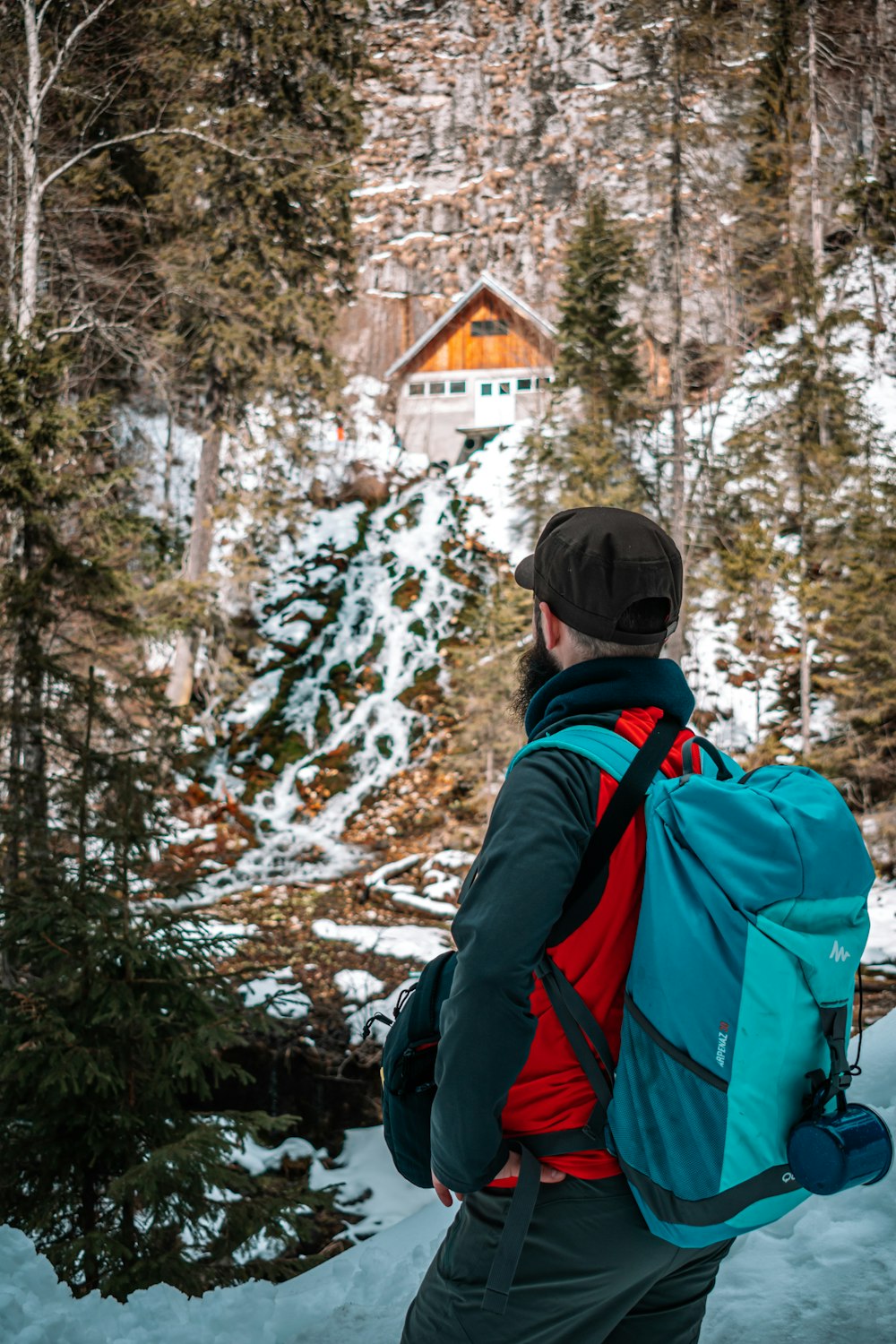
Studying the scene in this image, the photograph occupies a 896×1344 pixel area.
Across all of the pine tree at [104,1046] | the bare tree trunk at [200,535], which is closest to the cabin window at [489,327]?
the bare tree trunk at [200,535]

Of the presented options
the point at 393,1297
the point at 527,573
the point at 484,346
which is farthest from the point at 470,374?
the point at 527,573

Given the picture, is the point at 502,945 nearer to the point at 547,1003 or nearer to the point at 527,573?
the point at 547,1003

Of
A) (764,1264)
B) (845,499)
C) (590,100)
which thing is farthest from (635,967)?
(590,100)

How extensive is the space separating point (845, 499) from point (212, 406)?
33.9 feet

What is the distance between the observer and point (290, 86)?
15.9m

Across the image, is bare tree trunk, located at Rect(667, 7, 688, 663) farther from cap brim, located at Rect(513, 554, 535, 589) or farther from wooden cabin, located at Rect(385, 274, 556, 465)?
cap brim, located at Rect(513, 554, 535, 589)

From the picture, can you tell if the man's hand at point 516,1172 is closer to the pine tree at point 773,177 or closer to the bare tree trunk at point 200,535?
the pine tree at point 773,177

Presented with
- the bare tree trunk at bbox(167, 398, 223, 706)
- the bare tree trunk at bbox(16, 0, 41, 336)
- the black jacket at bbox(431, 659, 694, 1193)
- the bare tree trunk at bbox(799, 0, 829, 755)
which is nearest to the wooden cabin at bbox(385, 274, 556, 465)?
the bare tree trunk at bbox(167, 398, 223, 706)

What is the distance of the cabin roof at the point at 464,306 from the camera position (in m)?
18.0

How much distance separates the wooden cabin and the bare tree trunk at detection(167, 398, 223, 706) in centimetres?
466

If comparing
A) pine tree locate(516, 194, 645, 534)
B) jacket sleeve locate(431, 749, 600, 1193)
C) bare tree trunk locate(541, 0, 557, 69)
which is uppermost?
bare tree trunk locate(541, 0, 557, 69)

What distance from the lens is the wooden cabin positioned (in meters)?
18.8

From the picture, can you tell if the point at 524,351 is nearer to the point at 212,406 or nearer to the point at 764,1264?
the point at 212,406

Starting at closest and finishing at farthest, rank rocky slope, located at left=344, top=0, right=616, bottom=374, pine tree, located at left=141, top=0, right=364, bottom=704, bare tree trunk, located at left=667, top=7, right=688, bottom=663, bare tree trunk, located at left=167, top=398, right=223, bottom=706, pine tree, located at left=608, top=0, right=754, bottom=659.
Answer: bare tree trunk, located at left=667, top=7, right=688, bottom=663 → pine tree, located at left=608, top=0, right=754, bottom=659 → pine tree, located at left=141, top=0, right=364, bottom=704 → bare tree trunk, located at left=167, top=398, right=223, bottom=706 → rocky slope, located at left=344, top=0, right=616, bottom=374
